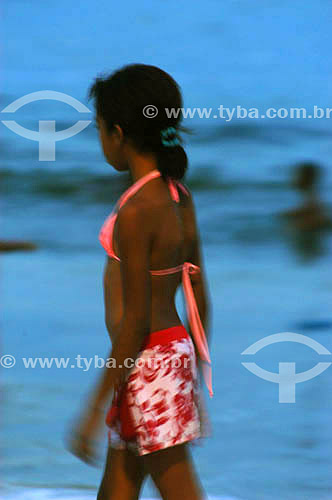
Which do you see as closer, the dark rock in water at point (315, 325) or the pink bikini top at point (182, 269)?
the pink bikini top at point (182, 269)

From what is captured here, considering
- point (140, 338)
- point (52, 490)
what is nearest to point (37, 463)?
point (52, 490)

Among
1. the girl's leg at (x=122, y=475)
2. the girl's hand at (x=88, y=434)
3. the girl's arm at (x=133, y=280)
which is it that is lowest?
the girl's leg at (x=122, y=475)

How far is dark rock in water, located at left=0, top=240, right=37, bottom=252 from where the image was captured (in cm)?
339

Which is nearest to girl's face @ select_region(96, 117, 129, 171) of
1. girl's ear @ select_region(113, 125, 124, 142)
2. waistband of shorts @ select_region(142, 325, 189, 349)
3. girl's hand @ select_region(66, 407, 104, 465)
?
girl's ear @ select_region(113, 125, 124, 142)

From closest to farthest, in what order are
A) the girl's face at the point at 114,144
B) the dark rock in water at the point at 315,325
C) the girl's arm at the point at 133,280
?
the girl's arm at the point at 133,280 < the girl's face at the point at 114,144 < the dark rock in water at the point at 315,325

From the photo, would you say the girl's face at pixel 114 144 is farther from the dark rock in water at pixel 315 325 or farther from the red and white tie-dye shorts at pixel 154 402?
the dark rock in water at pixel 315 325

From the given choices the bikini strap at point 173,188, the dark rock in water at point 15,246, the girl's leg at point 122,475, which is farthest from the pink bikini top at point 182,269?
the dark rock in water at point 15,246

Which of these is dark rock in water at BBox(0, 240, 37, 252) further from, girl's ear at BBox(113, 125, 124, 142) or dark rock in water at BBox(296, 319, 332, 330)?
girl's ear at BBox(113, 125, 124, 142)

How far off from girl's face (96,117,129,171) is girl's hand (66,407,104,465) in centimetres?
52

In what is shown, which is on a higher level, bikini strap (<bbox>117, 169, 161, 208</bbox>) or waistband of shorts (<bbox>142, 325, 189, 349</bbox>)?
bikini strap (<bbox>117, 169, 161, 208</bbox>)

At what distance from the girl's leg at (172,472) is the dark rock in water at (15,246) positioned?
192 centimetres

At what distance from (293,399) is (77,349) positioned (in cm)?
94

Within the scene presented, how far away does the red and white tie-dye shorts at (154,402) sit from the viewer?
1604 millimetres

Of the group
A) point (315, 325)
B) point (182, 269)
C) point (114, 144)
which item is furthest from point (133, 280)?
point (315, 325)
